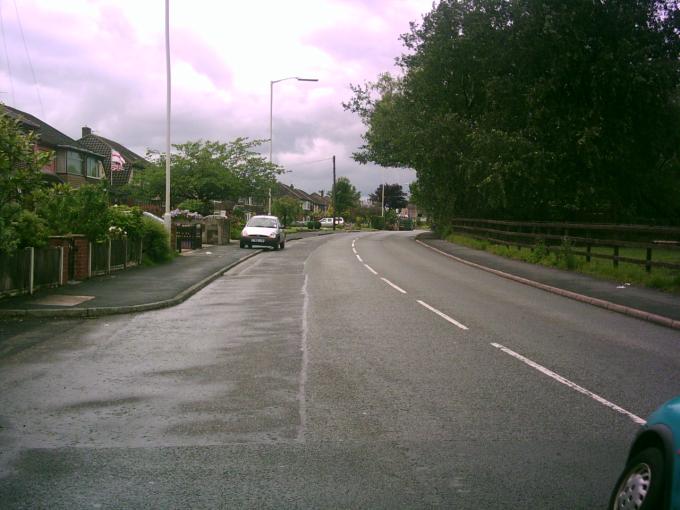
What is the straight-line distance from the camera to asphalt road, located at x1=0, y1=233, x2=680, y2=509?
4.14m

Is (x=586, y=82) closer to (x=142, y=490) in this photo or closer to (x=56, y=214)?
(x=56, y=214)

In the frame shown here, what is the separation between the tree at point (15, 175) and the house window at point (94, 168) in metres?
36.6

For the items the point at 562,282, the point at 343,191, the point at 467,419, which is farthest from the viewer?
the point at 343,191

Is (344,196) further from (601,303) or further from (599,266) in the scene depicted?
(601,303)

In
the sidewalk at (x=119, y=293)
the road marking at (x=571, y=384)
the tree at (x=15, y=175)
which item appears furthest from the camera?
the sidewalk at (x=119, y=293)

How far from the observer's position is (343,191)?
361 ft

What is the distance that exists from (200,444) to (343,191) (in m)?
106

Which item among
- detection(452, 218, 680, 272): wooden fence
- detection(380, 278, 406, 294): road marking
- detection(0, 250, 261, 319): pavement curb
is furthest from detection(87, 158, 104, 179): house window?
detection(0, 250, 261, 319): pavement curb

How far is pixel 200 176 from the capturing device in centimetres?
3972

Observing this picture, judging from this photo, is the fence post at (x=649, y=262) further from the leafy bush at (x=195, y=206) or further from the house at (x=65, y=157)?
the house at (x=65, y=157)

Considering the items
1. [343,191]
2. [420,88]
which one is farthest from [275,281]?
[343,191]

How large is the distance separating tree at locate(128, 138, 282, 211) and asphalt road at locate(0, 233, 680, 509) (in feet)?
94.1

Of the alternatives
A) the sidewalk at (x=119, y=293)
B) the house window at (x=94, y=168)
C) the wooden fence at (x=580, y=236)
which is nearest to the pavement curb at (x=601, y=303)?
the wooden fence at (x=580, y=236)

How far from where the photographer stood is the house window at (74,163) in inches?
1699
